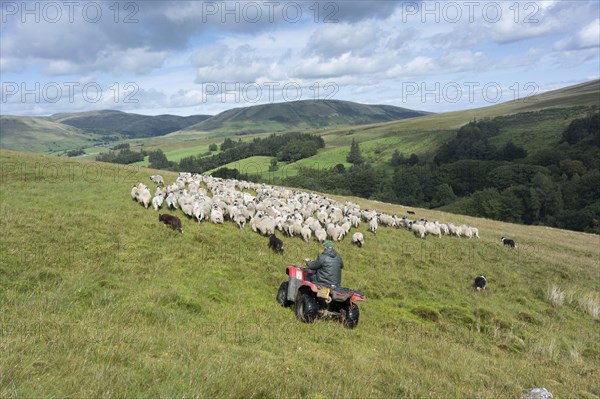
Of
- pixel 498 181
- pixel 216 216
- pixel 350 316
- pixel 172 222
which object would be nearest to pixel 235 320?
pixel 350 316

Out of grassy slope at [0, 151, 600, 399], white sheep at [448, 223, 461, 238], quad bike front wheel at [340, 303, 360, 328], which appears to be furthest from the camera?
white sheep at [448, 223, 461, 238]

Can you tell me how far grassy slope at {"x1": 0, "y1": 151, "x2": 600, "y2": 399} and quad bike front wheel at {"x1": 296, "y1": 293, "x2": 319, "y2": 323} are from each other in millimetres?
280

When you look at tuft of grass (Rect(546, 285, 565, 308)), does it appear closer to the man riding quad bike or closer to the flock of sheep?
the flock of sheep

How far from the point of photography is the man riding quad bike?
34.0 ft

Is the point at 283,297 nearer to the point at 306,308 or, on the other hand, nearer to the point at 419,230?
the point at 306,308

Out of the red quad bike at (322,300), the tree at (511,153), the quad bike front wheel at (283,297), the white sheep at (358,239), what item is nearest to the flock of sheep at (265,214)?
the white sheep at (358,239)

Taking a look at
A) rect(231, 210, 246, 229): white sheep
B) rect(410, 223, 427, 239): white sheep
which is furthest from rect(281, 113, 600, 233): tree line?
rect(231, 210, 246, 229): white sheep

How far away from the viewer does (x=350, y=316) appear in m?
10.6

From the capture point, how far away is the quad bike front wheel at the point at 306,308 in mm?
10336

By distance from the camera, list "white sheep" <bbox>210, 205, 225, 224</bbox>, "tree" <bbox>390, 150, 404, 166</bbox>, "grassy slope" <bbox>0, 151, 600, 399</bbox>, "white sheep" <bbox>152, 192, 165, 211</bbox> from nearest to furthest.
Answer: "grassy slope" <bbox>0, 151, 600, 399</bbox>, "white sheep" <bbox>210, 205, 225, 224</bbox>, "white sheep" <bbox>152, 192, 165, 211</bbox>, "tree" <bbox>390, 150, 404, 166</bbox>

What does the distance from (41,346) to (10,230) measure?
926 centimetres

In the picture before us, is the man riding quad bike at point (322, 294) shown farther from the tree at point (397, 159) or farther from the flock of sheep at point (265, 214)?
the tree at point (397, 159)

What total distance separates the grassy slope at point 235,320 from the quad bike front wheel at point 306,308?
0.92ft

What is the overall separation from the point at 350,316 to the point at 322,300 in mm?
909
